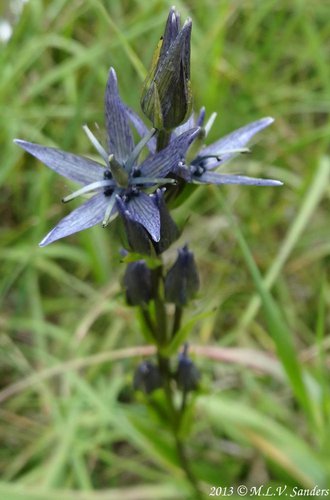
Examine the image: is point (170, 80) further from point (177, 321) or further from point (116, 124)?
point (177, 321)

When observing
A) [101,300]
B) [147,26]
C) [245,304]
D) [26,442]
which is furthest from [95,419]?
[147,26]

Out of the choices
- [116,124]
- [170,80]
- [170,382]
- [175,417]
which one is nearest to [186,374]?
[170,382]

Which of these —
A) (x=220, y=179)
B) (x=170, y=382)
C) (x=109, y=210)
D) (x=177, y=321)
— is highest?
(x=109, y=210)

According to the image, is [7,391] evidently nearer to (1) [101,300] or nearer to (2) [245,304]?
(1) [101,300]

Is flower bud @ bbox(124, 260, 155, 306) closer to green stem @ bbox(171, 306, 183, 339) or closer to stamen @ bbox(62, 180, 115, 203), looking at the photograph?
green stem @ bbox(171, 306, 183, 339)

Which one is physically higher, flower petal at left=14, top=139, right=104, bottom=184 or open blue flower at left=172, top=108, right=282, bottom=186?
flower petal at left=14, top=139, right=104, bottom=184

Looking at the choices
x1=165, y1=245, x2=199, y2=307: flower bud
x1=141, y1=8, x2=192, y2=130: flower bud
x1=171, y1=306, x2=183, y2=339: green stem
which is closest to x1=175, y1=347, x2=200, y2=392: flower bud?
x1=171, y1=306, x2=183, y2=339: green stem
